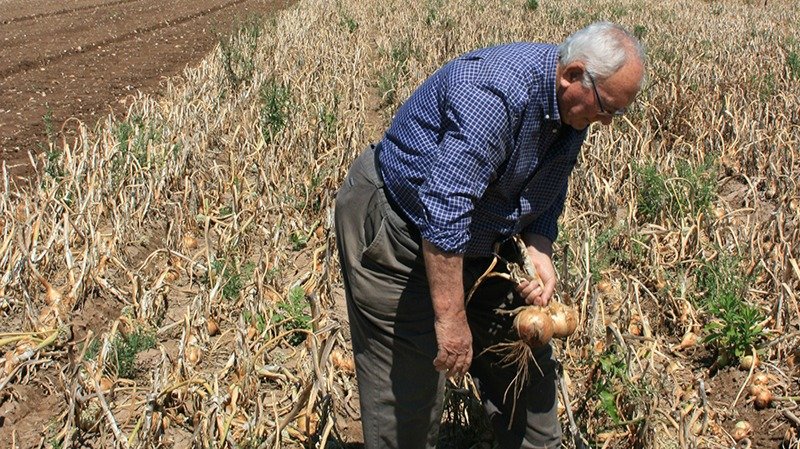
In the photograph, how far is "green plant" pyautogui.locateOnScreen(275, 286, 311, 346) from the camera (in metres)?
3.83

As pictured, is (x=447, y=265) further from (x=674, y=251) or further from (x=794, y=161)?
(x=794, y=161)

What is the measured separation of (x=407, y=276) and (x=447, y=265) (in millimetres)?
276

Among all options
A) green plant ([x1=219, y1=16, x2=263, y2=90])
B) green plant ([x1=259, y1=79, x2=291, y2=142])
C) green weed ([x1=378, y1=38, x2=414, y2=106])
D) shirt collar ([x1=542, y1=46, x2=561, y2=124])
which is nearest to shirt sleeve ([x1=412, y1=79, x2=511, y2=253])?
shirt collar ([x1=542, y1=46, x2=561, y2=124])

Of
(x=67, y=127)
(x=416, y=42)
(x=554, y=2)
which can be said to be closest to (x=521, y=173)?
(x=67, y=127)

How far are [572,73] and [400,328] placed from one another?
2.87 feet

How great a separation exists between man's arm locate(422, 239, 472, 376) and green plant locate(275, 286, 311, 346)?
61.5 inches

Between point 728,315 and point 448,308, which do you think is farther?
point 728,315

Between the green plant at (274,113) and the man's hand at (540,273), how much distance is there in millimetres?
3616

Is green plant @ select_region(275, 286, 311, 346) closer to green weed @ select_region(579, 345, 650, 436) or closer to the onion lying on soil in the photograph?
green weed @ select_region(579, 345, 650, 436)

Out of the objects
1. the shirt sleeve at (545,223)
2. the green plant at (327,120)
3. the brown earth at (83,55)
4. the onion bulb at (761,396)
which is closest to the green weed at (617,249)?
the onion bulb at (761,396)

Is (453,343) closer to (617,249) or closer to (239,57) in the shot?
(617,249)

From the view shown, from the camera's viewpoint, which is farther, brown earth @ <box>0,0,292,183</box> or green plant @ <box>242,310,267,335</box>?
brown earth @ <box>0,0,292,183</box>

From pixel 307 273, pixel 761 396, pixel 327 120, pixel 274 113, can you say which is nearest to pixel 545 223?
pixel 761 396

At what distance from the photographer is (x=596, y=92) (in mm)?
2107
